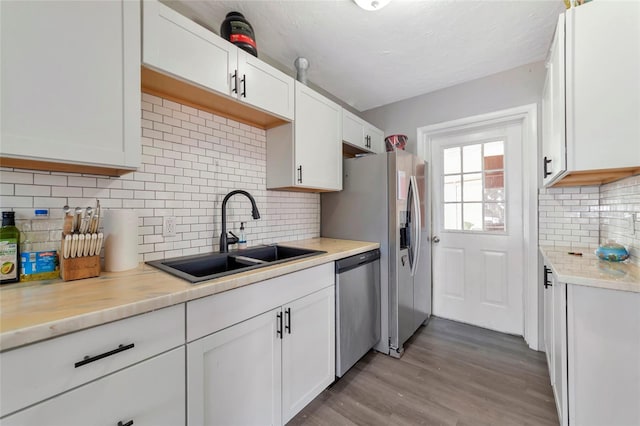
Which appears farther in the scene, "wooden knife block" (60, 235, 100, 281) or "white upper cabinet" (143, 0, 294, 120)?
"white upper cabinet" (143, 0, 294, 120)

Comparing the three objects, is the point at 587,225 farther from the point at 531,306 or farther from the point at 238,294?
the point at 238,294

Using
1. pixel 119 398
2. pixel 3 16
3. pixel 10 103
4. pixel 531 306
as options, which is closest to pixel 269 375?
pixel 119 398

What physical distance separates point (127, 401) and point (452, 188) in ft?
9.46

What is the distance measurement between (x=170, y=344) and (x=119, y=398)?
180mm

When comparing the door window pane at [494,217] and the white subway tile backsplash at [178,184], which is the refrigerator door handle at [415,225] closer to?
the door window pane at [494,217]

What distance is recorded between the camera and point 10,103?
0.83m

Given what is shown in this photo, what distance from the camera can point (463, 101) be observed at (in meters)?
2.53

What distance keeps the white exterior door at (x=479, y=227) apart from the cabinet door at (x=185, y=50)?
2249mm

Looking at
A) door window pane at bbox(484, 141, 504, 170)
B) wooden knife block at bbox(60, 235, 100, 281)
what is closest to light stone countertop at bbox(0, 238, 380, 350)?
wooden knife block at bbox(60, 235, 100, 281)

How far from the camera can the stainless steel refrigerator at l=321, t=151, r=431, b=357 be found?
6.75 ft

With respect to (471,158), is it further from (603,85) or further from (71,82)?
(71,82)

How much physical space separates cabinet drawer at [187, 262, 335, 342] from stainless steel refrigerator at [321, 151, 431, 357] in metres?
0.75

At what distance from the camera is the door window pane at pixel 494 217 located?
2455 millimetres

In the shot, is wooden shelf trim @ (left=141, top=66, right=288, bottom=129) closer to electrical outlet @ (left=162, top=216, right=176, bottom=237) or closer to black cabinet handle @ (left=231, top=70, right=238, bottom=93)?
black cabinet handle @ (left=231, top=70, right=238, bottom=93)
